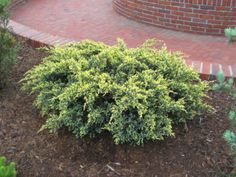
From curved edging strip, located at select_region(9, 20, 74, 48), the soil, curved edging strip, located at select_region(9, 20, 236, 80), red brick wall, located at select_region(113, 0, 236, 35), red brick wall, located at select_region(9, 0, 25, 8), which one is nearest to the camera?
the soil

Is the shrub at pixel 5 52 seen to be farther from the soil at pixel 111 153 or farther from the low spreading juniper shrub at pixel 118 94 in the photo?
the soil at pixel 111 153

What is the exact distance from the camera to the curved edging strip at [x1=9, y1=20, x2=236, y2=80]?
4.24 m

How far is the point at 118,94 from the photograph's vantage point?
3.09m

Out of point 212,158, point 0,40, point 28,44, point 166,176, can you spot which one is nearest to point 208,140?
point 212,158

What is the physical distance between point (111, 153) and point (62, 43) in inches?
83.2

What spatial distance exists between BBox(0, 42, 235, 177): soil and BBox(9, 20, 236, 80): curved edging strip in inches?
30.8

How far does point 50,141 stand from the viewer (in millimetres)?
3258

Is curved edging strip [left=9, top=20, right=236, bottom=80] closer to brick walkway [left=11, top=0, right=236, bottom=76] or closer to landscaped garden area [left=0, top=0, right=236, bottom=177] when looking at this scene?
brick walkway [left=11, top=0, right=236, bottom=76]

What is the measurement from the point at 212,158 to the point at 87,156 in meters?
0.97

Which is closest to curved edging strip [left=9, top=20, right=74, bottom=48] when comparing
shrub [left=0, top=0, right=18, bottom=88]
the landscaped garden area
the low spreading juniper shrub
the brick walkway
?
the brick walkway

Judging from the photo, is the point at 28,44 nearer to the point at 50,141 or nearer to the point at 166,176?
the point at 50,141

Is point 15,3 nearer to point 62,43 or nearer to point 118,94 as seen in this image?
point 62,43

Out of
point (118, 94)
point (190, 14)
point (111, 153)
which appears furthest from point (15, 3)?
point (111, 153)

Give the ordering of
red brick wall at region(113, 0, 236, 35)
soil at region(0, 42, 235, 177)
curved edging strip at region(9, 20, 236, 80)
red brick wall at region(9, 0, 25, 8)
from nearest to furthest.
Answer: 1. soil at region(0, 42, 235, 177)
2. curved edging strip at region(9, 20, 236, 80)
3. red brick wall at region(113, 0, 236, 35)
4. red brick wall at region(9, 0, 25, 8)
